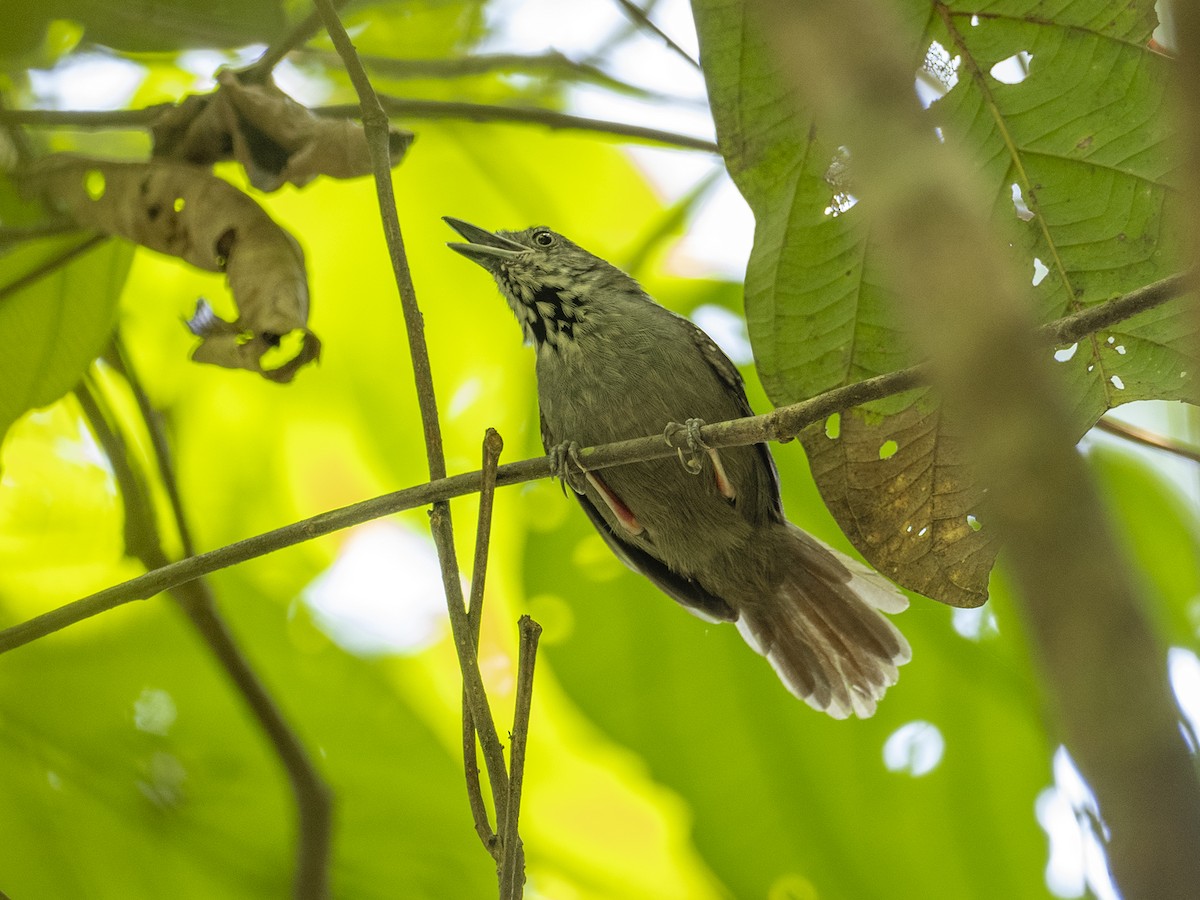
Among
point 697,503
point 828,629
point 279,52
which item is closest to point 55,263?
point 279,52

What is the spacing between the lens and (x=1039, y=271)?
285 centimetres

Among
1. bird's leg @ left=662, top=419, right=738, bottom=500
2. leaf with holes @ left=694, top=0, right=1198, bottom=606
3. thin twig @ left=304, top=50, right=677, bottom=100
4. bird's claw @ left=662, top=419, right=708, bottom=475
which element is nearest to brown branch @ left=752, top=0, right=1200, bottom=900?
bird's leg @ left=662, top=419, right=738, bottom=500

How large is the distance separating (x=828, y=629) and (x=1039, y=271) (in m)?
1.60

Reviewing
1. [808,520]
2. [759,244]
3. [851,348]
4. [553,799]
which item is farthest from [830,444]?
[553,799]

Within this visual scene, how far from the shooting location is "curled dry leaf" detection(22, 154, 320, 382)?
9.41ft

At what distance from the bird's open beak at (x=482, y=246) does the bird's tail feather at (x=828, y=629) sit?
1.31 meters

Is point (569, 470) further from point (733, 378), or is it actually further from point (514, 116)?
point (514, 116)

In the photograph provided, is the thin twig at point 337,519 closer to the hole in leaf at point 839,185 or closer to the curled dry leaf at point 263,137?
the hole in leaf at point 839,185

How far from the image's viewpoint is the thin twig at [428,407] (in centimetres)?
214

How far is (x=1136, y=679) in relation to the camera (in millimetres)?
560

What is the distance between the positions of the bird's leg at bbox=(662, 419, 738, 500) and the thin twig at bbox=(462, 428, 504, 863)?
0.41 m

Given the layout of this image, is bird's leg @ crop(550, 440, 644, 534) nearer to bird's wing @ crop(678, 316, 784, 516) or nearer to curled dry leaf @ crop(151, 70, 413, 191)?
bird's wing @ crop(678, 316, 784, 516)

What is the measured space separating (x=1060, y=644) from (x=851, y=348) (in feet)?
7.79

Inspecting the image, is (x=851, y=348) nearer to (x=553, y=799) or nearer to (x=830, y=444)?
(x=830, y=444)
